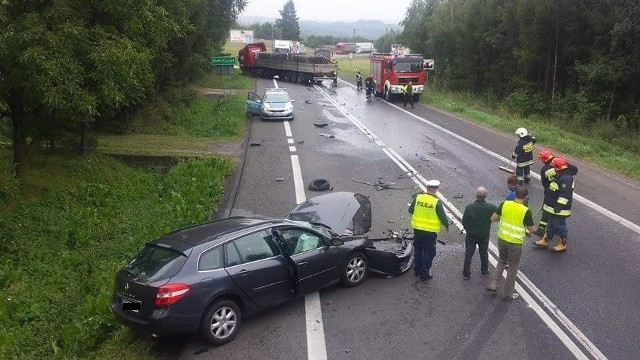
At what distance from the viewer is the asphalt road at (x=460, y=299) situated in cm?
691

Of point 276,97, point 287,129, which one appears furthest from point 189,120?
point 287,129

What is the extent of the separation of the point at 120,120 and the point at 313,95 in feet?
58.5

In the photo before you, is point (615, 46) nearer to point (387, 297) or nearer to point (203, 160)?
point (203, 160)

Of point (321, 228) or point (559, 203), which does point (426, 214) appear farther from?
point (559, 203)

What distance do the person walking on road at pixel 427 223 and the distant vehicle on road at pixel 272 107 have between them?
57.5 ft

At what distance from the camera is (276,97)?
26.8 metres

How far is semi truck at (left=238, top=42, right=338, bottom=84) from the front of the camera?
146 feet

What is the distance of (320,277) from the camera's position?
322 inches

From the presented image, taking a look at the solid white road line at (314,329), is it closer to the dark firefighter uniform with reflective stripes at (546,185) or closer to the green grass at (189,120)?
the dark firefighter uniform with reflective stripes at (546,185)

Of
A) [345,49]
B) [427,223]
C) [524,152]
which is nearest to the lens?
[427,223]

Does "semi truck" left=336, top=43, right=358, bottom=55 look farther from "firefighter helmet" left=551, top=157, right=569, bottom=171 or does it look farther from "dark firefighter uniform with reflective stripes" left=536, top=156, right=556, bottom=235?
"firefighter helmet" left=551, top=157, right=569, bottom=171

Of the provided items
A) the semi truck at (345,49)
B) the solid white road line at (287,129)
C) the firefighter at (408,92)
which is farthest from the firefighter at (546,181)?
the semi truck at (345,49)

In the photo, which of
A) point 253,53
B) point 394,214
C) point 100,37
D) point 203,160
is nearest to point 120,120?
point 203,160

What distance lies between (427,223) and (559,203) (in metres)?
2.73
